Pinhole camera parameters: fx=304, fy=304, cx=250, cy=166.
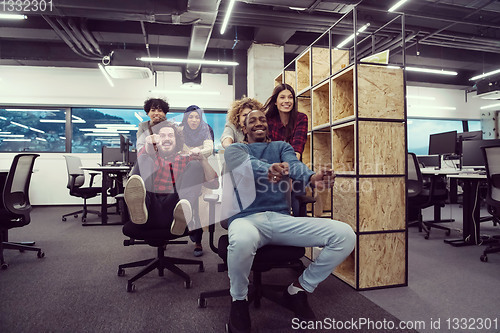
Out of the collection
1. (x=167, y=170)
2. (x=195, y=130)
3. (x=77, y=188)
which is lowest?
(x=77, y=188)

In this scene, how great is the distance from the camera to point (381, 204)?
2.14 meters

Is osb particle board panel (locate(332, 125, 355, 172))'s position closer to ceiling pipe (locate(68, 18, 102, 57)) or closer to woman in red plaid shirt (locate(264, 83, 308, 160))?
woman in red plaid shirt (locate(264, 83, 308, 160))

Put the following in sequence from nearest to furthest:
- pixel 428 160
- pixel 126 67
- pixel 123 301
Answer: pixel 123 301 < pixel 126 67 < pixel 428 160

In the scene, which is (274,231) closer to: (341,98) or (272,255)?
(272,255)

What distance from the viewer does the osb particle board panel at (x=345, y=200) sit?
212 centimetres

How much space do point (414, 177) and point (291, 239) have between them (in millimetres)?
2823

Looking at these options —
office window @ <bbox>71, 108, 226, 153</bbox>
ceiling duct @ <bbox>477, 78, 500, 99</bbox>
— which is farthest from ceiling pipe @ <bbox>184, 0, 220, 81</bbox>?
ceiling duct @ <bbox>477, 78, 500, 99</bbox>

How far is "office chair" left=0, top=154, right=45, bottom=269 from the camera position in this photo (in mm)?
2621

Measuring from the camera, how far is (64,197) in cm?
654

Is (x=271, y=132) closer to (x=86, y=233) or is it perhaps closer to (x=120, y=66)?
(x=86, y=233)

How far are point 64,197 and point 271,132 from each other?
232 inches

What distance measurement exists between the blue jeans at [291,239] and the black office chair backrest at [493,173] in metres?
2.01

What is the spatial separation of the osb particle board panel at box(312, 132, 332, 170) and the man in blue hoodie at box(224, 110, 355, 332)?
1.00 m

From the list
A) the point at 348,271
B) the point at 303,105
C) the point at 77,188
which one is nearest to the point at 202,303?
the point at 348,271
